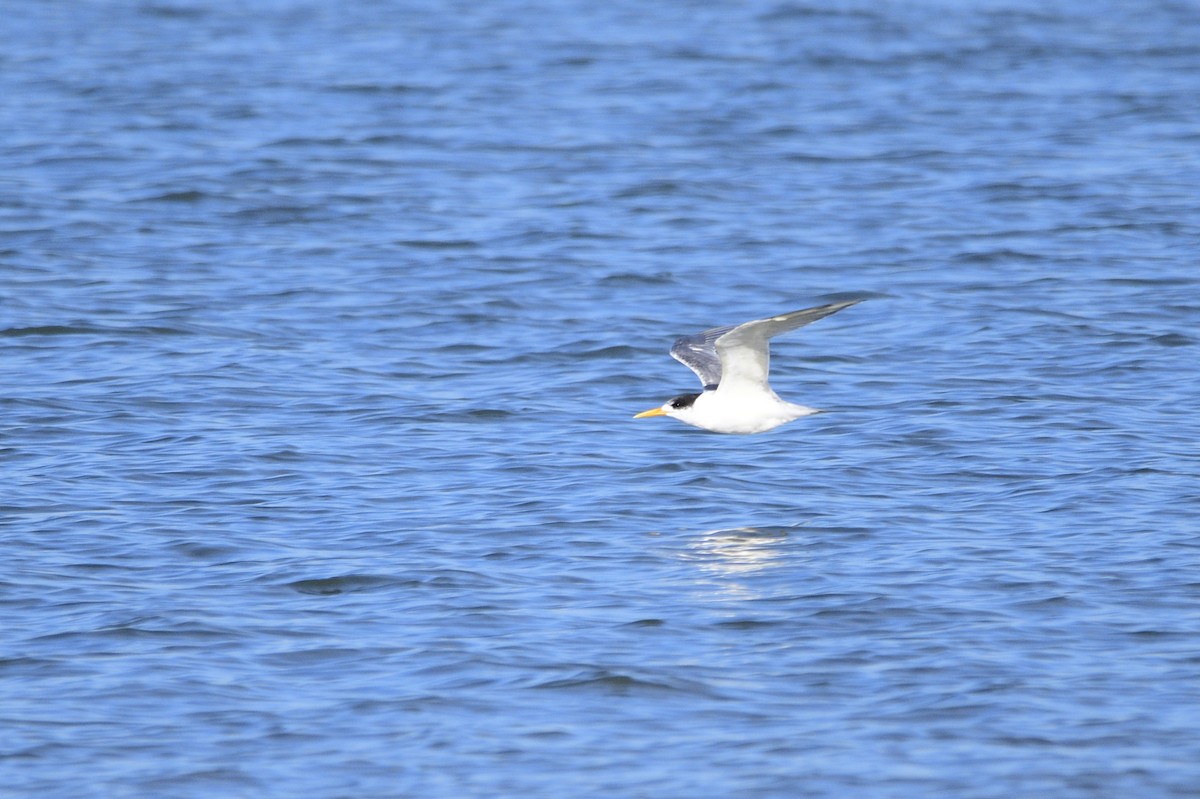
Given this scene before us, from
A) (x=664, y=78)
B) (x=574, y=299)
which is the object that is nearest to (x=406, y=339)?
(x=574, y=299)

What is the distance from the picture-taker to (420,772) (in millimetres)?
7266

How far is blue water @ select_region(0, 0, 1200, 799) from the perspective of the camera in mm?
7594

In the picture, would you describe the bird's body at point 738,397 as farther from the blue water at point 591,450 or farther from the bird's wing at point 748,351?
the blue water at point 591,450

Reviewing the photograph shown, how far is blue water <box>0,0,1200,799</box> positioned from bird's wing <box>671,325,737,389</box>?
2.20ft

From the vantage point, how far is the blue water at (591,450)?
7.59 m

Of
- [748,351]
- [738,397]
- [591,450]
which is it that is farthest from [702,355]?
[748,351]

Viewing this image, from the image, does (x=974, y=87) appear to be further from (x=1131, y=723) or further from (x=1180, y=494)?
(x=1131, y=723)

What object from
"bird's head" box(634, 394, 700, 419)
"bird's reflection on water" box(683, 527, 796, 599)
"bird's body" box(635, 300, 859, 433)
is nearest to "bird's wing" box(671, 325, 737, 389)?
"bird's body" box(635, 300, 859, 433)

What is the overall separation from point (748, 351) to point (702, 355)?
47.1 inches

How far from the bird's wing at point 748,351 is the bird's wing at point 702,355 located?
0.70 feet

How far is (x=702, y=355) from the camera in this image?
11.3 m

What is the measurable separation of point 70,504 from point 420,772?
4077 millimetres

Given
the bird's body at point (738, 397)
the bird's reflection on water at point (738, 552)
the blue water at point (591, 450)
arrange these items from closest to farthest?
1. the blue water at point (591, 450)
2. the bird's reflection on water at point (738, 552)
3. the bird's body at point (738, 397)

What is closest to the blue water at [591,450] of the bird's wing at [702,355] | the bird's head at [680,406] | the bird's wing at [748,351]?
the bird's head at [680,406]
